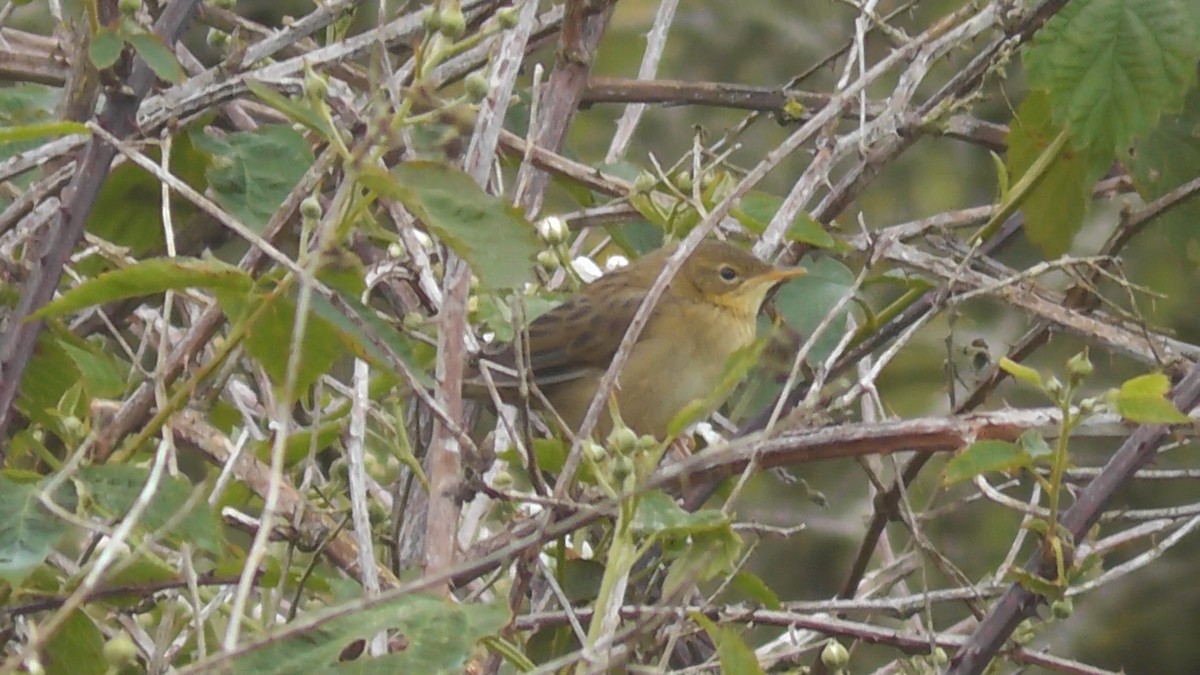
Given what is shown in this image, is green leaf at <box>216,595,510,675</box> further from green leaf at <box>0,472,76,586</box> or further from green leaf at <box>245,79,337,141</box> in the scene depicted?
green leaf at <box>245,79,337,141</box>

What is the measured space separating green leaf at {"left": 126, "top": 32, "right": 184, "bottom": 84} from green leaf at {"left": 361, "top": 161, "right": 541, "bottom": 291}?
572mm

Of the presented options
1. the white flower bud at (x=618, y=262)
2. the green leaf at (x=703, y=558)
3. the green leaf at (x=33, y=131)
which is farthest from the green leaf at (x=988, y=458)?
the white flower bud at (x=618, y=262)

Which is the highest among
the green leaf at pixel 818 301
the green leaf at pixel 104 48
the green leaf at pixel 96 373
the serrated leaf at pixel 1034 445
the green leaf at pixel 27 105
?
the green leaf at pixel 104 48

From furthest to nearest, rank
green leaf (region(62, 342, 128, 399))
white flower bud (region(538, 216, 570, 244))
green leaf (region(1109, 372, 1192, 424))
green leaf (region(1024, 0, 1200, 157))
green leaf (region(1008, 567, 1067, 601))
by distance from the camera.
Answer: green leaf (region(1024, 0, 1200, 157)), white flower bud (region(538, 216, 570, 244)), green leaf (region(62, 342, 128, 399)), green leaf (region(1008, 567, 1067, 601)), green leaf (region(1109, 372, 1192, 424))

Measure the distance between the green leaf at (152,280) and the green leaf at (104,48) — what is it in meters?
0.42

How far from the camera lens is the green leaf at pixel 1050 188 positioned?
10.6 ft

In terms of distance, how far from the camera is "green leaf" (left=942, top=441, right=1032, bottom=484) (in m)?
2.02

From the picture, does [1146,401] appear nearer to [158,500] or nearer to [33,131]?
[158,500]

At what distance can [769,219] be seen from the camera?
2.86 meters

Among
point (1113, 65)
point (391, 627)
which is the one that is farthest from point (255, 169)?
point (1113, 65)

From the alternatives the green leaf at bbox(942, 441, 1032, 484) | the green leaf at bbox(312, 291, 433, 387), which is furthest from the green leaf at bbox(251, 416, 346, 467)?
the green leaf at bbox(942, 441, 1032, 484)

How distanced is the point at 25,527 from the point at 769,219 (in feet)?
4.63

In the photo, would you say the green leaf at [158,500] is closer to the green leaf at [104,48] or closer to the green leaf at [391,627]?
the green leaf at [391,627]

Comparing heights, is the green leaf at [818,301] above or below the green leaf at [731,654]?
above
